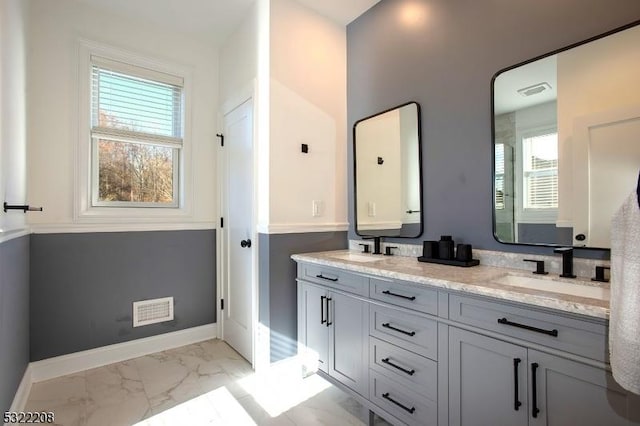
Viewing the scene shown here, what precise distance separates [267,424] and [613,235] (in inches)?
74.1

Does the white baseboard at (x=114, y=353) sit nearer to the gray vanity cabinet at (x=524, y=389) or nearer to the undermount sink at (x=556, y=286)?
the gray vanity cabinet at (x=524, y=389)

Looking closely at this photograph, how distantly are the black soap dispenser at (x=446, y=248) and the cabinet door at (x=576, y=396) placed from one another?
78cm

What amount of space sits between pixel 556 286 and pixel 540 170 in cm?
60

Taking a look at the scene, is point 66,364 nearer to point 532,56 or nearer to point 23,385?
point 23,385

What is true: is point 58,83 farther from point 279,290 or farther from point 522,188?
point 522,188

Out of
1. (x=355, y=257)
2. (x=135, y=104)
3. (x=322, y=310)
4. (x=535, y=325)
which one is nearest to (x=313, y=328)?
(x=322, y=310)

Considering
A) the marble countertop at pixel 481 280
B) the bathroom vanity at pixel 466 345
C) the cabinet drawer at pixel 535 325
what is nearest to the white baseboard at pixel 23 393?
the bathroom vanity at pixel 466 345

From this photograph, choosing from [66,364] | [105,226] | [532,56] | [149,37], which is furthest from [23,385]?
[532,56]

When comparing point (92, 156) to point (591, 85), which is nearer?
point (591, 85)

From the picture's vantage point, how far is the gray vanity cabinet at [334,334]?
6.06 feet

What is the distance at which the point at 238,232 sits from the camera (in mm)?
2793

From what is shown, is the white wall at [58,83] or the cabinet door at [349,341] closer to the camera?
the cabinet door at [349,341]

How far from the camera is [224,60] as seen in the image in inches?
121

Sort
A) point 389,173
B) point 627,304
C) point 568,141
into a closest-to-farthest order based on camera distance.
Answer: point 627,304 → point 568,141 → point 389,173
